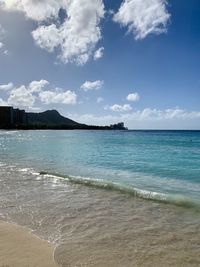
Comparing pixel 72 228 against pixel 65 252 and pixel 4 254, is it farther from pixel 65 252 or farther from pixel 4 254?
pixel 4 254

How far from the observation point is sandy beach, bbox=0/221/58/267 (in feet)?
19.0

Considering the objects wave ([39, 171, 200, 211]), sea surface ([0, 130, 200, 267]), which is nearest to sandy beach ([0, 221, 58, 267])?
sea surface ([0, 130, 200, 267])

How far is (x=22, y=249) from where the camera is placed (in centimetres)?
650

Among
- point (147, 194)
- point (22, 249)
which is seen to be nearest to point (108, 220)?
point (22, 249)

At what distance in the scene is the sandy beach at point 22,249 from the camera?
5789 millimetres

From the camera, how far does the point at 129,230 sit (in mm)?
7996

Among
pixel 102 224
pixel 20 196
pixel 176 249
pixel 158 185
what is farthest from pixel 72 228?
pixel 158 185

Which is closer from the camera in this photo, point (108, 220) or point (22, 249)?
point (22, 249)

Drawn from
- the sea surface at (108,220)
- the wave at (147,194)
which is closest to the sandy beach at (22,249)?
the sea surface at (108,220)

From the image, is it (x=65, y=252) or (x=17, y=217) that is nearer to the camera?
(x=65, y=252)

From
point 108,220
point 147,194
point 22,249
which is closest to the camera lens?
point 22,249

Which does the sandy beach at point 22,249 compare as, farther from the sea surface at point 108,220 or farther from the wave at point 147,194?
the wave at point 147,194

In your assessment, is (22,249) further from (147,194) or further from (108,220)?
(147,194)

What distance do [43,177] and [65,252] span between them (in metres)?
11.0
